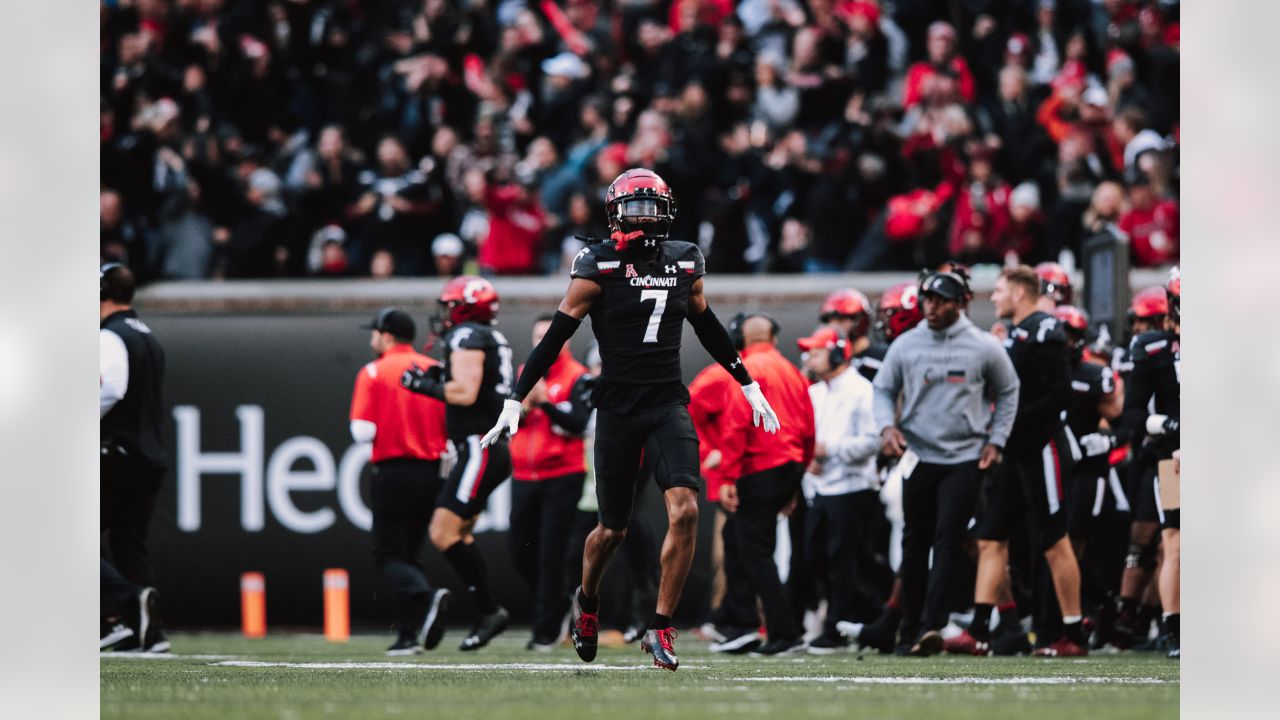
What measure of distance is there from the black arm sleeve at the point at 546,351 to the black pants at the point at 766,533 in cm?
276

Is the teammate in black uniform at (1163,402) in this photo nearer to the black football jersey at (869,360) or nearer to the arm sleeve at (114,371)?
the black football jersey at (869,360)

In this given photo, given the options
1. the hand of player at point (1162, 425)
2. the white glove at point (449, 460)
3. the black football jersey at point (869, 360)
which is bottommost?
the white glove at point (449, 460)

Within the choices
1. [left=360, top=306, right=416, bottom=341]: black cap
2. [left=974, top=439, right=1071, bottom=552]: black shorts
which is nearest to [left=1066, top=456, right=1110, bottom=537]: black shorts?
[left=974, top=439, right=1071, bottom=552]: black shorts

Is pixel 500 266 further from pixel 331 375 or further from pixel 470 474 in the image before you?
pixel 470 474

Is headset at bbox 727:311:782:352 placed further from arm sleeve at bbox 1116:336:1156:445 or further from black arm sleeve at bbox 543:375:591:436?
arm sleeve at bbox 1116:336:1156:445

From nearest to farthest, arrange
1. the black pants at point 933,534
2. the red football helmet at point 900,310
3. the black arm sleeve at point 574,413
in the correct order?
the black pants at point 933,534 → the red football helmet at point 900,310 → the black arm sleeve at point 574,413

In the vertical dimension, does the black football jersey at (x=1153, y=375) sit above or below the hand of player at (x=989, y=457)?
above

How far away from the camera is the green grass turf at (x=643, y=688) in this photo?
629 cm

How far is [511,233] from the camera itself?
615 inches

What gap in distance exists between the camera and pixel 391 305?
14.2m

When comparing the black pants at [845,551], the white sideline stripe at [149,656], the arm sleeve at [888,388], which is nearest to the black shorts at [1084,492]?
the black pants at [845,551]

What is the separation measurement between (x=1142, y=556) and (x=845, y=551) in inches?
69.4
